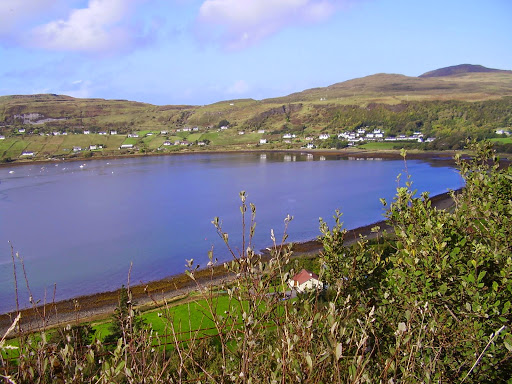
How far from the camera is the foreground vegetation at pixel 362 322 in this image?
199 cm

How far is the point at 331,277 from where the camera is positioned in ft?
16.1

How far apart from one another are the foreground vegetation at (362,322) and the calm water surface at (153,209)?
15.0 m

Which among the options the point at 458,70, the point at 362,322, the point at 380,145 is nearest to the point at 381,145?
the point at 380,145

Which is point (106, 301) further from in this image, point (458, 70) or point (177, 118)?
point (458, 70)

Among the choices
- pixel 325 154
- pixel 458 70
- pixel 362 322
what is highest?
pixel 458 70

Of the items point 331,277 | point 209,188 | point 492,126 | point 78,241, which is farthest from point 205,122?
point 331,277

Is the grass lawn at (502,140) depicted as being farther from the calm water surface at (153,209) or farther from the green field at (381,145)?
the green field at (381,145)

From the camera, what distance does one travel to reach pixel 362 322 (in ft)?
7.50

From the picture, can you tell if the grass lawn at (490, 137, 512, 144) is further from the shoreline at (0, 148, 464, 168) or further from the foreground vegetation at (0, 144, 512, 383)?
the foreground vegetation at (0, 144, 512, 383)

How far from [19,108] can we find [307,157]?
68.9 metres

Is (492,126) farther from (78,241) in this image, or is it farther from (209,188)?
→ (78,241)

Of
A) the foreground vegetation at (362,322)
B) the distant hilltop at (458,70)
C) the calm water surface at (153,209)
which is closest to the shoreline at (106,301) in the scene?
the calm water surface at (153,209)

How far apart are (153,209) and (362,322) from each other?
29794 millimetres

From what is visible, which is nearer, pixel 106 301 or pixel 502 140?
pixel 106 301
